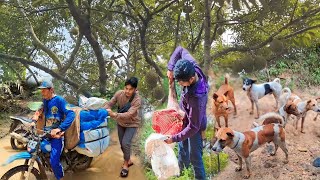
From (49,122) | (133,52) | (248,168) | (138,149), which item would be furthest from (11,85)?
(248,168)

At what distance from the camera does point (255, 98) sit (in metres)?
3.93

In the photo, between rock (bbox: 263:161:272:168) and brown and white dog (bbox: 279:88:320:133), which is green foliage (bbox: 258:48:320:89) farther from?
rock (bbox: 263:161:272:168)

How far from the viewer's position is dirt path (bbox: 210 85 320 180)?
3.02m

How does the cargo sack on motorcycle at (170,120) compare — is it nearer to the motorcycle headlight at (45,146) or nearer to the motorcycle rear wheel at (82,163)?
the motorcycle headlight at (45,146)

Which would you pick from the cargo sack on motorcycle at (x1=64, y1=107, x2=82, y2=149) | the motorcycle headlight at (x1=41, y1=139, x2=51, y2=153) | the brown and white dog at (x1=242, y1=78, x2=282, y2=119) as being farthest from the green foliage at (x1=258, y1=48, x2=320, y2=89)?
the motorcycle headlight at (x1=41, y1=139, x2=51, y2=153)

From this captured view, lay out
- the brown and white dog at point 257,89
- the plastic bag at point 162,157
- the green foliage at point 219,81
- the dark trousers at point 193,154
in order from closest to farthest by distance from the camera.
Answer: the plastic bag at point 162,157, the dark trousers at point 193,154, the brown and white dog at point 257,89, the green foliage at point 219,81

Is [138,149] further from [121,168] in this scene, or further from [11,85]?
[11,85]

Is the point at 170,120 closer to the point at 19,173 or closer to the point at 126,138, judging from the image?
the point at 126,138

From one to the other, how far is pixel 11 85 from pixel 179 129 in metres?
5.15

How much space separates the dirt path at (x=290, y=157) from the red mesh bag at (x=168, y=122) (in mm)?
959

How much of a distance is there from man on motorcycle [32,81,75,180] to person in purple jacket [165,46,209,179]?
1.10 m

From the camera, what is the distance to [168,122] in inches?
95.3

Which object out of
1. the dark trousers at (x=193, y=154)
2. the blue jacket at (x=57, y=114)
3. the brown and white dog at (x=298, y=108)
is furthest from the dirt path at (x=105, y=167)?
the brown and white dog at (x=298, y=108)

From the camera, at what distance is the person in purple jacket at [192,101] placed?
1.92m
